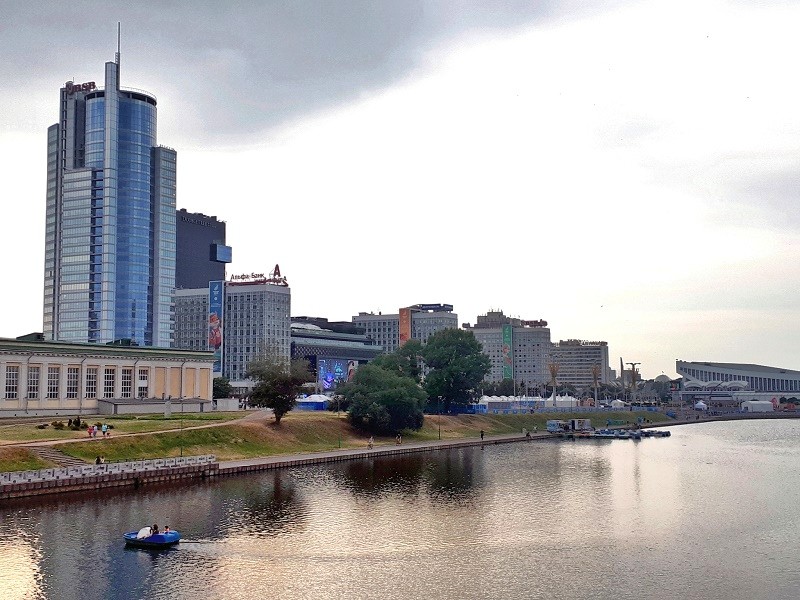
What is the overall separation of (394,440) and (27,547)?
10409 centimetres

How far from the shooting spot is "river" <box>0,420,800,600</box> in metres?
55.8

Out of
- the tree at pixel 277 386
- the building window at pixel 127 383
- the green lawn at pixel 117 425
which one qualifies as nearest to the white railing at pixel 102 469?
the green lawn at pixel 117 425

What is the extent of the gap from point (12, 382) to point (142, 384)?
88.6 ft

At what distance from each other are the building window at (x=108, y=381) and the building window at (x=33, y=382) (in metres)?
13.6

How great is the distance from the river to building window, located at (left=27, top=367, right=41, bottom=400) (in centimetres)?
5007

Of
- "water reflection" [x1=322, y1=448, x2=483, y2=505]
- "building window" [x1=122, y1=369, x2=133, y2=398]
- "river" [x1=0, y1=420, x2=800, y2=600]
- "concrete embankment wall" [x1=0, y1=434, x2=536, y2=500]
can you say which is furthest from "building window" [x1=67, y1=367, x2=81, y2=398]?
"water reflection" [x1=322, y1=448, x2=483, y2=505]

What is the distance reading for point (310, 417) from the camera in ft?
527

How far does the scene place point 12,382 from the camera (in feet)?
441

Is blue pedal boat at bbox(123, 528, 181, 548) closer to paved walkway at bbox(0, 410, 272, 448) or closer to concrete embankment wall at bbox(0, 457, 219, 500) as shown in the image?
concrete embankment wall at bbox(0, 457, 219, 500)

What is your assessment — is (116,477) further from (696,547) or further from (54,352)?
(696,547)

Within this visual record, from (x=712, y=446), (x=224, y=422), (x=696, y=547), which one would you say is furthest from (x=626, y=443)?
(x=696, y=547)

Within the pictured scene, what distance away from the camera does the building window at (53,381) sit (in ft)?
459

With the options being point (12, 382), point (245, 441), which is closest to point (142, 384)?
point (12, 382)

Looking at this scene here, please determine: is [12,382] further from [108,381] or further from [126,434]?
[126,434]
